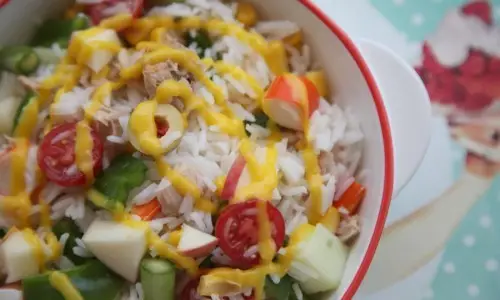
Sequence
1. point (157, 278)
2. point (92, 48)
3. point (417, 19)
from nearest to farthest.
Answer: point (157, 278) < point (92, 48) < point (417, 19)

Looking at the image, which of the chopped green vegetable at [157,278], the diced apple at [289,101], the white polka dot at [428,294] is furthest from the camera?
the white polka dot at [428,294]

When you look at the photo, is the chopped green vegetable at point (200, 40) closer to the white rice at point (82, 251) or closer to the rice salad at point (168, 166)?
the rice salad at point (168, 166)

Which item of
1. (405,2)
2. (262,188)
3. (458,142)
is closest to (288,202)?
(262,188)

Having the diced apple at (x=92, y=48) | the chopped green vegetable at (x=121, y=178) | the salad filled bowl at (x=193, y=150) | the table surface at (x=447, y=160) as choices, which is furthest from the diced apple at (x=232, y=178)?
the table surface at (x=447, y=160)

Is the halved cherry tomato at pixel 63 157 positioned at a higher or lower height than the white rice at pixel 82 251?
higher

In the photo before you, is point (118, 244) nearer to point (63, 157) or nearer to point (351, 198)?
point (63, 157)

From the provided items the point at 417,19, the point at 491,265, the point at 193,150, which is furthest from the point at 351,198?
the point at 417,19
